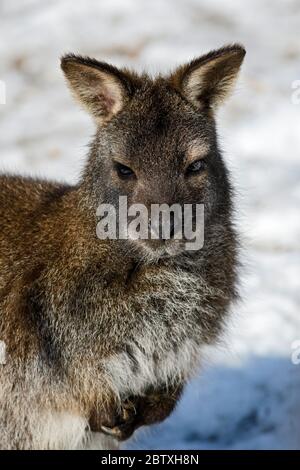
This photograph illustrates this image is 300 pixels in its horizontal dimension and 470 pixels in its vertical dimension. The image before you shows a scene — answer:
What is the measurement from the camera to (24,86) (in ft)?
30.2

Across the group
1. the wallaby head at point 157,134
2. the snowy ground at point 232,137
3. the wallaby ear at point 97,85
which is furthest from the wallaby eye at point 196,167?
the snowy ground at point 232,137

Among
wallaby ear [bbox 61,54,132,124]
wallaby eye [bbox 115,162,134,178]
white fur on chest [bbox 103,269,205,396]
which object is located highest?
wallaby ear [bbox 61,54,132,124]

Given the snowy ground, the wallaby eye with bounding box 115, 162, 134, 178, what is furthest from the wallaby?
the snowy ground

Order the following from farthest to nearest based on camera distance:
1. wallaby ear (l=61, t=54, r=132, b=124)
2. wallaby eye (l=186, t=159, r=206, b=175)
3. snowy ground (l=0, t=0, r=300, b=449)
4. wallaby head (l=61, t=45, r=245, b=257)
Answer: snowy ground (l=0, t=0, r=300, b=449)
wallaby ear (l=61, t=54, r=132, b=124)
wallaby eye (l=186, t=159, r=206, b=175)
wallaby head (l=61, t=45, r=245, b=257)

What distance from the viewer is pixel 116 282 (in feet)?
17.1

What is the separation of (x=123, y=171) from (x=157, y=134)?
235mm

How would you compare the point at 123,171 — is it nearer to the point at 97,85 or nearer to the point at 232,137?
the point at 97,85

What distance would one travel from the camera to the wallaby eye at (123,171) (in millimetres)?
5028

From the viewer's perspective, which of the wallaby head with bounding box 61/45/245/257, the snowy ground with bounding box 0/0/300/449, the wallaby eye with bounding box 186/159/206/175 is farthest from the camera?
the snowy ground with bounding box 0/0/300/449

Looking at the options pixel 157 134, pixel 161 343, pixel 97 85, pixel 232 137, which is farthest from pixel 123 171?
pixel 232 137

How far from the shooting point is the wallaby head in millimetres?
4945

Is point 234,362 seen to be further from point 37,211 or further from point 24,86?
point 24,86

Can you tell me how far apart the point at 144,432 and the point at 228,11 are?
16.2 ft

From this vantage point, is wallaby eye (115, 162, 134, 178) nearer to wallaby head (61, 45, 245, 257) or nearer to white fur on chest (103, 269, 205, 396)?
wallaby head (61, 45, 245, 257)
